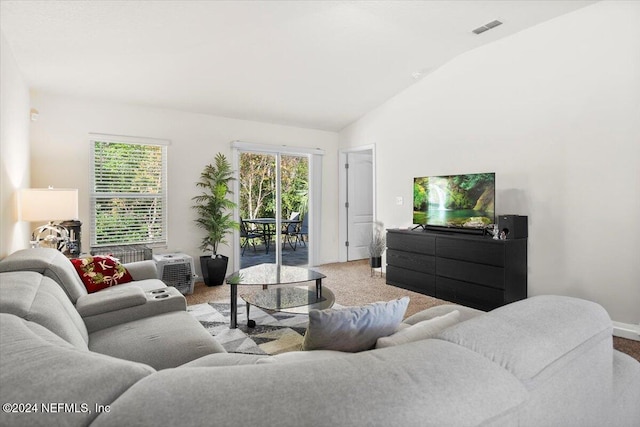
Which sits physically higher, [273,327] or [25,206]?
[25,206]

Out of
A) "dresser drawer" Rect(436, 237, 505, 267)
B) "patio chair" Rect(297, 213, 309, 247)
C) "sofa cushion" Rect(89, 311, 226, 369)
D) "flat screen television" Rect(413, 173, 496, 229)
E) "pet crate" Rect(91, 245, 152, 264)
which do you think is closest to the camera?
"sofa cushion" Rect(89, 311, 226, 369)

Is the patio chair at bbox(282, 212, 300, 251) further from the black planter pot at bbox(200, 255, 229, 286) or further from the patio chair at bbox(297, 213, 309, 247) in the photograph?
the black planter pot at bbox(200, 255, 229, 286)

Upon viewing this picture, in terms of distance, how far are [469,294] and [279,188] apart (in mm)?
3351

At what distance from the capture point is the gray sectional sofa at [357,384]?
55 centimetres

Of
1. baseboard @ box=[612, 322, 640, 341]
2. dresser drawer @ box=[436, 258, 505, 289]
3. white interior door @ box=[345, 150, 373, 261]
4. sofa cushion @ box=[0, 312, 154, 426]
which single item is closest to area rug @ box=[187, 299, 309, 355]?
dresser drawer @ box=[436, 258, 505, 289]

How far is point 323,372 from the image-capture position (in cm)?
66

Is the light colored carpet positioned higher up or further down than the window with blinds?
further down

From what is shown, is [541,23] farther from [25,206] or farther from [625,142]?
[25,206]

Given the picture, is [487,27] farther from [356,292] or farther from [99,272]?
[99,272]

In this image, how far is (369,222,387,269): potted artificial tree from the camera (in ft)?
18.3

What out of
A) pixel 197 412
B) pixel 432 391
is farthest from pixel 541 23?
pixel 197 412

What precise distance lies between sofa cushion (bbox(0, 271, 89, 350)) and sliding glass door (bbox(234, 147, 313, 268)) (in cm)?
363

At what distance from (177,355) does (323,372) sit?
1.34 meters

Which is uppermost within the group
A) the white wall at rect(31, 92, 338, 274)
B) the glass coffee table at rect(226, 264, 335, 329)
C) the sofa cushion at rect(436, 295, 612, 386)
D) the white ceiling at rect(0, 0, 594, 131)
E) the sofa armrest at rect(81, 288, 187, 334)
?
the white ceiling at rect(0, 0, 594, 131)
